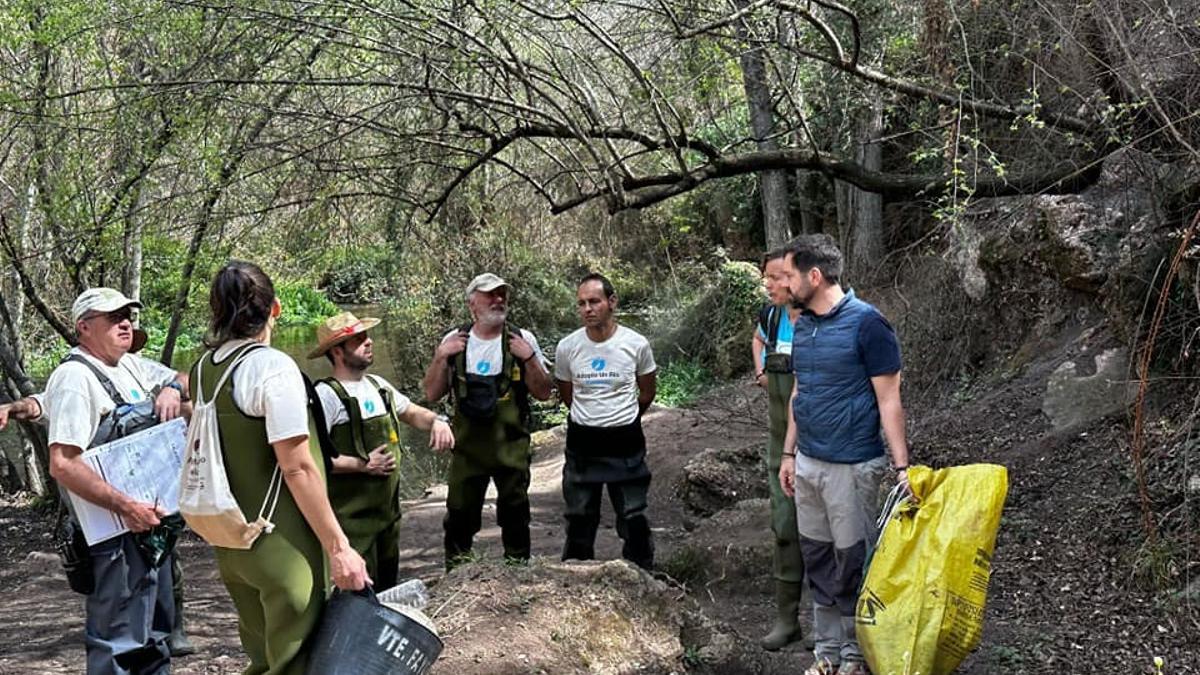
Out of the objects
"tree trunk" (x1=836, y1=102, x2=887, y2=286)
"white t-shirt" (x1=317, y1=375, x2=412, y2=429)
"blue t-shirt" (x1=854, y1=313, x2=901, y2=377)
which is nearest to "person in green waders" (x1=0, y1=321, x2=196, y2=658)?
"white t-shirt" (x1=317, y1=375, x2=412, y2=429)

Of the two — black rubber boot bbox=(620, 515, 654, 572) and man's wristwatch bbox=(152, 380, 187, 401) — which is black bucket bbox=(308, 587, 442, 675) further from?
black rubber boot bbox=(620, 515, 654, 572)

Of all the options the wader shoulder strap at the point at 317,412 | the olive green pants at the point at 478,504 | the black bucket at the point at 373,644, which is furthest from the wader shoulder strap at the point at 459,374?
the black bucket at the point at 373,644

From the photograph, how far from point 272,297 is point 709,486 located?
5.88 m

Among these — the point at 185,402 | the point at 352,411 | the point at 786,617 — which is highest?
the point at 185,402

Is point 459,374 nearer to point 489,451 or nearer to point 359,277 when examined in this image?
point 489,451

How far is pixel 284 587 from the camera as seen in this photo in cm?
344

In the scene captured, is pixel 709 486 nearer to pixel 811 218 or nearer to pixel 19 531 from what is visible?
pixel 19 531

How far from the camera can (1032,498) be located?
695 cm

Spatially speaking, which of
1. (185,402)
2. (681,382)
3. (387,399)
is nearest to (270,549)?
(185,402)

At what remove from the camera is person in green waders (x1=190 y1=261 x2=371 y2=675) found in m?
3.37

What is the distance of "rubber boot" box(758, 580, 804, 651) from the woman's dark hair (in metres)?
2.83

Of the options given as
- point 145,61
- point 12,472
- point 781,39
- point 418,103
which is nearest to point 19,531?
point 12,472

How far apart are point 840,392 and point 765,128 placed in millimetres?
6077

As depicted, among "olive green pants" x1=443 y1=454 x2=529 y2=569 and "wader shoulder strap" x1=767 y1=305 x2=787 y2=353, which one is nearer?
"wader shoulder strap" x1=767 y1=305 x2=787 y2=353
